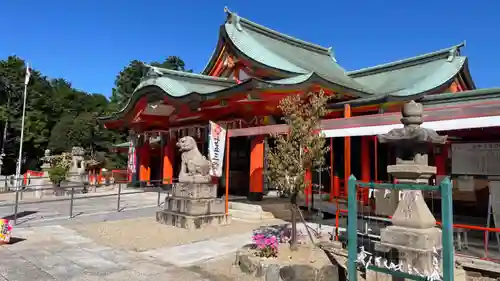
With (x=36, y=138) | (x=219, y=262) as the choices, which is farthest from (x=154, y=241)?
(x=36, y=138)

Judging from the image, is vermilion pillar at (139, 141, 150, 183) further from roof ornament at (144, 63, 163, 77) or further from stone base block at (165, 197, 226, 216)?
stone base block at (165, 197, 226, 216)

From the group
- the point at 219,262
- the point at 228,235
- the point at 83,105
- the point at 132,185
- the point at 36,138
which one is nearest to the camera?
the point at 219,262

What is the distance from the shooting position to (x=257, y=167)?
12.4 m

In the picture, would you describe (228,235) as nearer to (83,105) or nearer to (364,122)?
(364,122)

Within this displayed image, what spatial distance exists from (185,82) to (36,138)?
2992 cm

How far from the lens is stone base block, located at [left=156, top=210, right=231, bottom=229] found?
9414 millimetres

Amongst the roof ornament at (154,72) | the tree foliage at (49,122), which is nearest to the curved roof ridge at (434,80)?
the roof ornament at (154,72)

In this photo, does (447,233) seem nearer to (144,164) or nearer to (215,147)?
(215,147)

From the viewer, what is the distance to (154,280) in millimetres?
5395

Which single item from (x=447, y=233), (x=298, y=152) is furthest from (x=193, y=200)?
(x=447, y=233)

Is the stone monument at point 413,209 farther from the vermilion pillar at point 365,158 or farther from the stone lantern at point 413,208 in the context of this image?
the vermilion pillar at point 365,158

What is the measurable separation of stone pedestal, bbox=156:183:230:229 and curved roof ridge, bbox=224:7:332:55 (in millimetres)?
8945

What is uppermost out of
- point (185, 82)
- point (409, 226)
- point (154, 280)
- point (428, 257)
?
point (185, 82)

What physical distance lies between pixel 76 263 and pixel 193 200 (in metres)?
3.93
